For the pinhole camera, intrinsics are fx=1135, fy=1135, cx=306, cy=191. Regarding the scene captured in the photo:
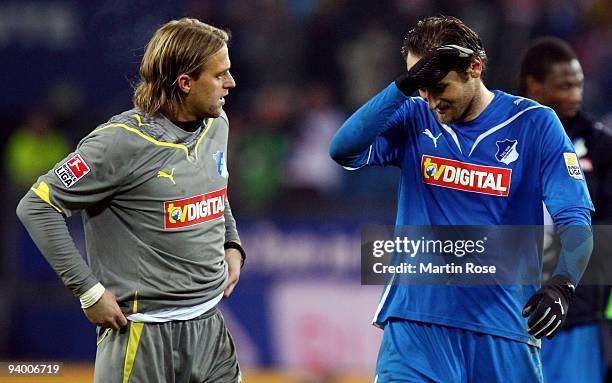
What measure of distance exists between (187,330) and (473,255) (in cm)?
115

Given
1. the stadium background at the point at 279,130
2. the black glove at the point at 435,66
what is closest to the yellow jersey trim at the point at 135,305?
the black glove at the point at 435,66

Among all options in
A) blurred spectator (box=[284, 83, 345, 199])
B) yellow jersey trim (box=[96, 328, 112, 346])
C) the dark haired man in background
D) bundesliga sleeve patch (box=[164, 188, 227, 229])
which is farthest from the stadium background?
yellow jersey trim (box=[96, 328, 112, 346])

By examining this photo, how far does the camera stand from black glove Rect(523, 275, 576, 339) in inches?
160

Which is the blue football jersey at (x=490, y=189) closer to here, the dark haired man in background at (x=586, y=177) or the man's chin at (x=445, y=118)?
the man's chin at (x=445, y=118)

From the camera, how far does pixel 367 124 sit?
14.7 feet

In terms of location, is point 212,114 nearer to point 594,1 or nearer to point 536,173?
point 536,173

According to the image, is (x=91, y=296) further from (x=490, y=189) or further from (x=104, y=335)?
(x=490, y=189)

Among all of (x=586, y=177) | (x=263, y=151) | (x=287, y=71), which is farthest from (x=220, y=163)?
(x=287, y=71)

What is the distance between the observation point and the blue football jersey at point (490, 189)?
4.38 m

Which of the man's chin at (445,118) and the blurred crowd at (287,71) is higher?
the blurred crowd at (287,71)

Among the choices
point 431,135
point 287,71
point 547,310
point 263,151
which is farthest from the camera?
point 287,71

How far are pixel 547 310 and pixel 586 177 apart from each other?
1915 millimetres

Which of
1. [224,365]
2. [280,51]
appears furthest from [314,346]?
[224,365]

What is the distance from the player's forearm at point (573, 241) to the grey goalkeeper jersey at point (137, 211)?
1343mm
